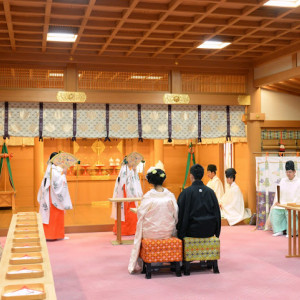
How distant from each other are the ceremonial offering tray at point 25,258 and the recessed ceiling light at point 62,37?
4589mm

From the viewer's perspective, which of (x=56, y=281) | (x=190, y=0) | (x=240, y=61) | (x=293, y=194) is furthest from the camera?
(x=240, y=61)

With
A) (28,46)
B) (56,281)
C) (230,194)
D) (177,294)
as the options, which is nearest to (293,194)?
(230,194)

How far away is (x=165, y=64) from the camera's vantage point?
919 cm

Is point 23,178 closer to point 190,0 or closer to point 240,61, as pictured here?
point 240,61

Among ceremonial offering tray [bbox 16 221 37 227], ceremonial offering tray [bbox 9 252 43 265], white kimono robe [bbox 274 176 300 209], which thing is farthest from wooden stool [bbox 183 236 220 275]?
white kimono robe [bbox 274 176 300 209]

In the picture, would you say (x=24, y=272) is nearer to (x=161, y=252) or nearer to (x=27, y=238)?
(x=27, y=238)

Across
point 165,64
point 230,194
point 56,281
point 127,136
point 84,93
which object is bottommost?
point 56,281

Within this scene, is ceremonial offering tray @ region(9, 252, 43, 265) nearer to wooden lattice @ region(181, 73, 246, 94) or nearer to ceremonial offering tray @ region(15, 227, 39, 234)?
ceremonial offering tray @ region(15, 227, 39, 234)

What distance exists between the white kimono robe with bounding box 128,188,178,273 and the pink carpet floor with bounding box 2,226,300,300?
1.59 ft

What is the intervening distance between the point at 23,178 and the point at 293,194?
7.78 m

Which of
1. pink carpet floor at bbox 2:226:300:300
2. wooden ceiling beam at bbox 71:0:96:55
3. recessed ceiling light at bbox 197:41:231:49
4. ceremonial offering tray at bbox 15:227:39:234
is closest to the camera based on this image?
ceremonial offering tray at bbox 15:227:39:234

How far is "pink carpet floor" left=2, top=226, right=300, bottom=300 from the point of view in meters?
4.89

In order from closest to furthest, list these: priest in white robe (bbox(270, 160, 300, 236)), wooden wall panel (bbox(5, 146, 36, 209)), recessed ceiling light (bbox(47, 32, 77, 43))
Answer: recessed ceiling light (bbox(47, 32, 77, 43))
priest in white robe (bbox(270, 160, 300, 236))
wooden wall panel (bbox(5, 146, 36, 209))

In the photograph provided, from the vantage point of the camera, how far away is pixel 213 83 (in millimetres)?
9609
